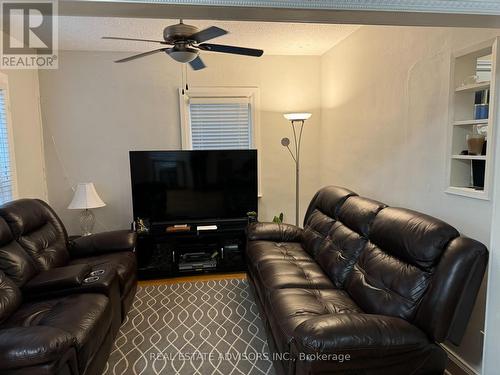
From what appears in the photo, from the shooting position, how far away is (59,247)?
3.08 meters

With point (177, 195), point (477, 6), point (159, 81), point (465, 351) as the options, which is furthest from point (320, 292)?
point (159, 81)

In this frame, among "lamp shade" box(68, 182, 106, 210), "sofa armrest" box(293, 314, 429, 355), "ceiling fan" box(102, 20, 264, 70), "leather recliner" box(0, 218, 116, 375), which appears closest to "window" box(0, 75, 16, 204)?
"lamp shade" box(68, 182, 106, 210)

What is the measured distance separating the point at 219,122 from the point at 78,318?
9.94 feet

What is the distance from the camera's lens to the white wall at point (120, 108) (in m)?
4.17

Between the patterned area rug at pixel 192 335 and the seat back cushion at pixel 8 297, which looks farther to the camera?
the patterned area rug at pixel 192 335

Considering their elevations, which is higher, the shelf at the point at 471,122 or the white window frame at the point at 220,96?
the white window frame at the point at 220,96

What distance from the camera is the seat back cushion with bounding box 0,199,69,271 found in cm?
271

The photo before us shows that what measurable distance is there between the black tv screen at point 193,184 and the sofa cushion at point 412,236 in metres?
1.96

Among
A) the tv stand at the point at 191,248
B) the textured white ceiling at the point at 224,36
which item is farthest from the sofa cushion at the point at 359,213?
the textured white ceiling at the point at 224,36

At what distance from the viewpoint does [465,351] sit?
2.19 meters

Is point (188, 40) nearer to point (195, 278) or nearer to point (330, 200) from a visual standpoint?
point (330, 200)

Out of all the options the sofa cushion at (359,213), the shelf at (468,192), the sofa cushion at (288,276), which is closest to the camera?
the shelf at (468,192)

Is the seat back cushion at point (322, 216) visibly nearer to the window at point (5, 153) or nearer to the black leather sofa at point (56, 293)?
the black leather sofa at point (56, 293)

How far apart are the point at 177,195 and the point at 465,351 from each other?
3.10 metres
